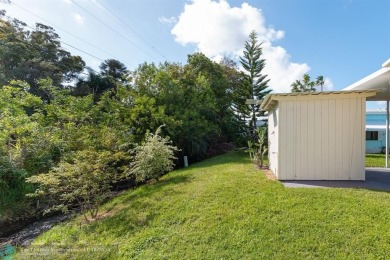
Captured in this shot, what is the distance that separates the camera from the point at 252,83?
48.1 ft

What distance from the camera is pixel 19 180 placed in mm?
5609

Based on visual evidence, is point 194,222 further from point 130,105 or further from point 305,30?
point 305,30

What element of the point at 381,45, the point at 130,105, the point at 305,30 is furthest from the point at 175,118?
the point at 381,45

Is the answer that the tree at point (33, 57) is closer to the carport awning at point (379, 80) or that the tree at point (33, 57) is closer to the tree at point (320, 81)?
the carport awning at point (379, 80)

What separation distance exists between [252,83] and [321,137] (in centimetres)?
1004

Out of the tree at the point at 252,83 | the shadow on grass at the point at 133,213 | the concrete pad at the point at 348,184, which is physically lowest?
the shadow on grass at the point at 133,213

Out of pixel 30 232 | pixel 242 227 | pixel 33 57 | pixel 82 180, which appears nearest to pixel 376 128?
pixel 242 227

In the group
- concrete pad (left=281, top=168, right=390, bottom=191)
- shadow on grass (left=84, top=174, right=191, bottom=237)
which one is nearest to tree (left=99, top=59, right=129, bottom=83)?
shadow on grass (left=84, top=174, right=191, bottom=237)

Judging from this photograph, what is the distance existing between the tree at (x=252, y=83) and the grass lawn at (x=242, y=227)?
10225 millimetres

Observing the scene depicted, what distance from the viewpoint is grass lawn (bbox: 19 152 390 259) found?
2879 mm

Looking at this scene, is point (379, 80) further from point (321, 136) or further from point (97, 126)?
point (97, 126)

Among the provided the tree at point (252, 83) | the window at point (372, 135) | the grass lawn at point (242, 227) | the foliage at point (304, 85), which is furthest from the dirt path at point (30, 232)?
the window at point (372, 135)

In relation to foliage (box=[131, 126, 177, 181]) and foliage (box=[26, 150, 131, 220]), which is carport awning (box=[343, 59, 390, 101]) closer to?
foliage (box=[131, 126, 177, 181])

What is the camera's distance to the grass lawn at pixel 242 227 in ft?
9.45
